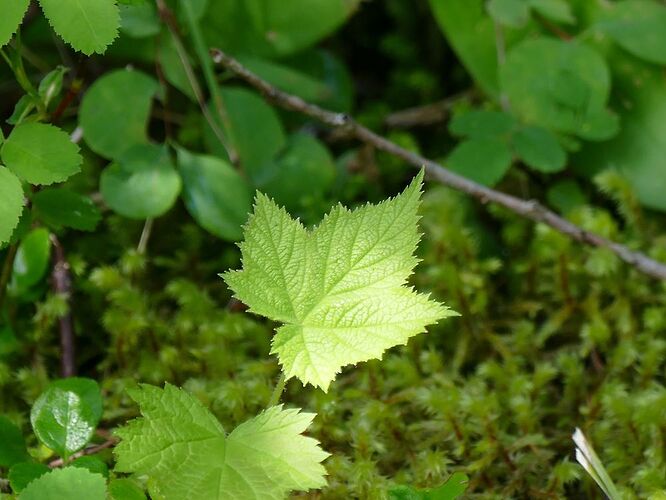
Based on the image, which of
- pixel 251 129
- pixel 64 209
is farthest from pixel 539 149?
pixel 64 209

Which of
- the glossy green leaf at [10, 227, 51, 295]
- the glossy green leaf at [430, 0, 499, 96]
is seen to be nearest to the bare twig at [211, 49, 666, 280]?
the glossy green leaf at [430, 0, 499, 96]

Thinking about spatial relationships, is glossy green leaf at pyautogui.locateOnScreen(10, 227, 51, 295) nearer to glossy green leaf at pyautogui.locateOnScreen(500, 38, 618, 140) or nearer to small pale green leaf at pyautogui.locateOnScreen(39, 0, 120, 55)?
small pale green leaf at pyautogui.locateOnScreen(39, 0, 120, 55)

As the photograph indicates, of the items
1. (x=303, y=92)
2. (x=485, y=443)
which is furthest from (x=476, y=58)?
(x=485, y=443)

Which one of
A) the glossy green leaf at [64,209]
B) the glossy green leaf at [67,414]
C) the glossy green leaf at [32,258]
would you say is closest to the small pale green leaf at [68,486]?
the glossy green leaf at [67,414]

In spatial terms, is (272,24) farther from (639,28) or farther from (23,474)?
(23,474)

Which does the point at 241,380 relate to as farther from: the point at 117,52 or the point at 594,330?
the point at 117,52

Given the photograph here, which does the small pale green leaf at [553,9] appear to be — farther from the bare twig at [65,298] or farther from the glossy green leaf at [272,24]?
the bare twig at [65,298]

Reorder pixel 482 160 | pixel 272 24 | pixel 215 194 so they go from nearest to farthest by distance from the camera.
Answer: pixel 215 194, pixel 482 160, pixel 272 24
